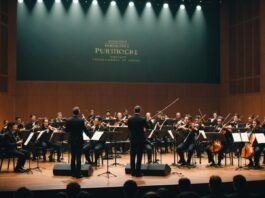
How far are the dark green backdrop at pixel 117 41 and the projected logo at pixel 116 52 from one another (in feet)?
0.17

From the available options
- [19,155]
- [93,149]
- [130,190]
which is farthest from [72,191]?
[93,149]

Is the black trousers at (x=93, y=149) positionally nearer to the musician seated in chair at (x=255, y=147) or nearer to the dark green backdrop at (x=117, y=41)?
the musician seated in chair at (x=255, y=147)

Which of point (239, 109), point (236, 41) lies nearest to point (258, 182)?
point (239, 109)

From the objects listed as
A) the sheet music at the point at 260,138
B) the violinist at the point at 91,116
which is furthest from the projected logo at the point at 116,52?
the sheet music at the point at 260,138

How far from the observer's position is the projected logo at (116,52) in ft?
66.9

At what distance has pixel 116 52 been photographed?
2053 cm

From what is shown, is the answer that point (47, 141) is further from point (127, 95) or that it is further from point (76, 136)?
point (127, 95)

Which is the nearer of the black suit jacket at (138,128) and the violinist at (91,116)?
the black suit jacket at (138,128)

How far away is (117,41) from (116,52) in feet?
1.95

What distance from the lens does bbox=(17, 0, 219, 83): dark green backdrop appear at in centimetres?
1947

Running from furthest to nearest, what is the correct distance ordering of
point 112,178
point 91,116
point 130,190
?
point 91,116 < point 112,178 < point 130,190

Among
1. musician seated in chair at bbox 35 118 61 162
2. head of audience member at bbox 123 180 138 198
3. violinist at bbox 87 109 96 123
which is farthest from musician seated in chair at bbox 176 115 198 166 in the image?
head of audience member at bbox 123 180 138 198

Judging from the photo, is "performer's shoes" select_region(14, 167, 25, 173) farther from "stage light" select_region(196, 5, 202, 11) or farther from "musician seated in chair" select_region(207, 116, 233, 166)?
"stage light" select_region(196, 5, 202, 11)

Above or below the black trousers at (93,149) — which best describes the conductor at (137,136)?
above
